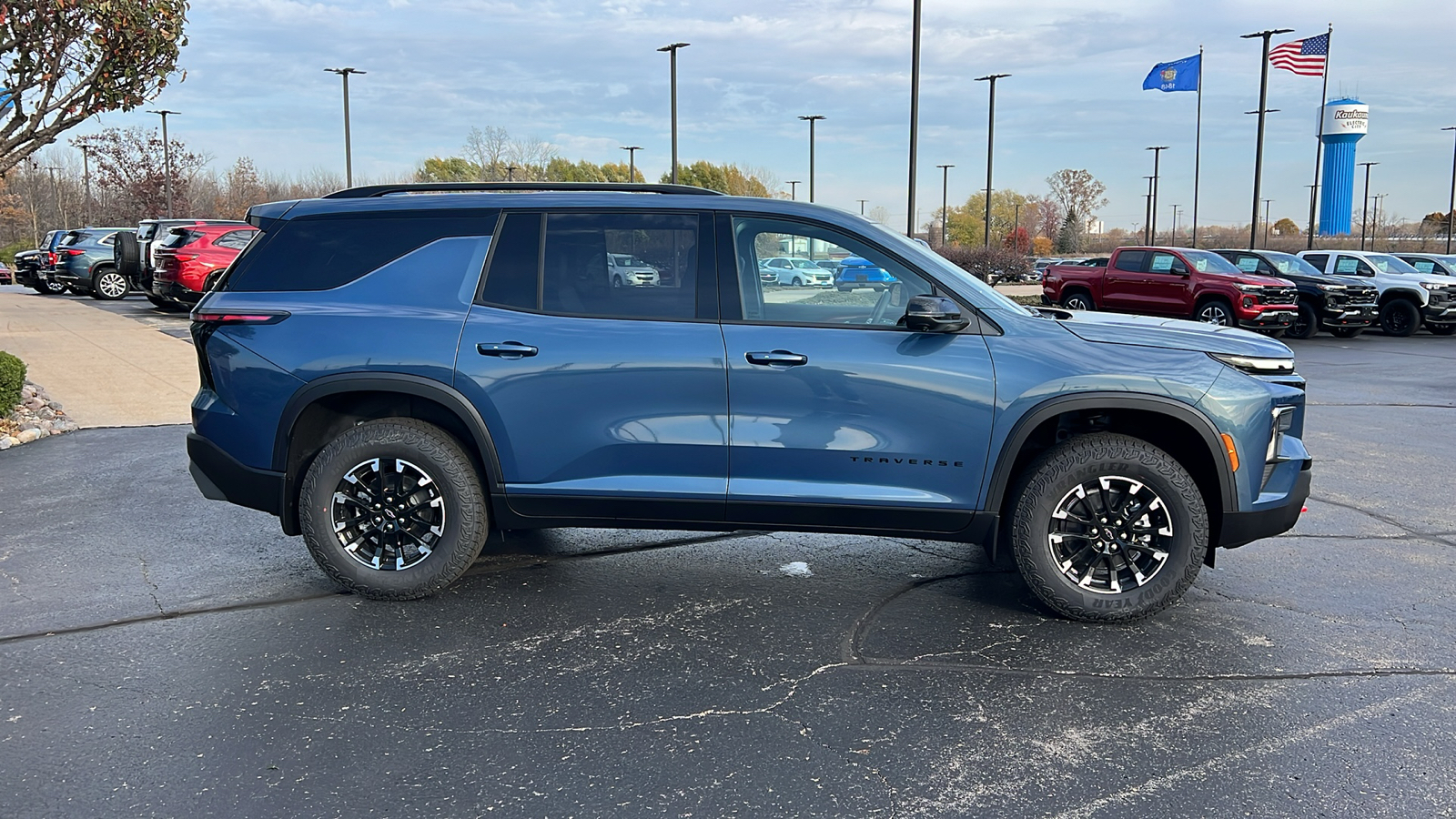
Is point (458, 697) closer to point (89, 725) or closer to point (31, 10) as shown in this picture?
point (89, 725)

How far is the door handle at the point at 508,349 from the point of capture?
4629mm

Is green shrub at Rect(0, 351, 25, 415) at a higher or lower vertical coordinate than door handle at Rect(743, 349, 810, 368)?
lower

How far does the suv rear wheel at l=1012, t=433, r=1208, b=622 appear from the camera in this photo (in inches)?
176


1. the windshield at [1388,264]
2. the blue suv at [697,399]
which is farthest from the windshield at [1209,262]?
the blue suv at [697,399]

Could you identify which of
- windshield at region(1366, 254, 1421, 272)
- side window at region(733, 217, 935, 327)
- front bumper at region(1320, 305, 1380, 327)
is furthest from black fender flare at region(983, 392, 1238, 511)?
windshield at region(1366, 254, 1421, 272)

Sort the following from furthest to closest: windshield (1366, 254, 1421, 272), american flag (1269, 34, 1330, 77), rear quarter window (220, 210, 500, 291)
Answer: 1. american flag (1269, 34, 1330, 77)
2. windshield (1366, 254, 1421, 272)
3. rear quarter window (220, 210, 500, 291)

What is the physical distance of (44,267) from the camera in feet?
96.9

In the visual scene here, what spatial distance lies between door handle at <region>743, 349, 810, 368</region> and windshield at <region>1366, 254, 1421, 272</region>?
22.0 m

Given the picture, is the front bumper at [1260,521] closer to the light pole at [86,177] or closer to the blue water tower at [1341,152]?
the light pole at [86,177]

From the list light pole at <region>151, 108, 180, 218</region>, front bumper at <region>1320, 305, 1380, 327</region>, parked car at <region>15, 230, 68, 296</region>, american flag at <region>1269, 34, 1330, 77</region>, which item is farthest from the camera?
light pole at <region>151, 108, 180, 218</region>

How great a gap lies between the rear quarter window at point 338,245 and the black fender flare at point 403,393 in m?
0.46

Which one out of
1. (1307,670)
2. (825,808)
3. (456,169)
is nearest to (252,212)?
(825,808)

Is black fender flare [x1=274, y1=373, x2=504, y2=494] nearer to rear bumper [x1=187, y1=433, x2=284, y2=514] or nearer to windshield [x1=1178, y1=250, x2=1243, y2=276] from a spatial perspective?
rear bumper [x1=187, y1=433, x2=284, y2=514]

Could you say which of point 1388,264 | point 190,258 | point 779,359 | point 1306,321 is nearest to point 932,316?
point 779,359
